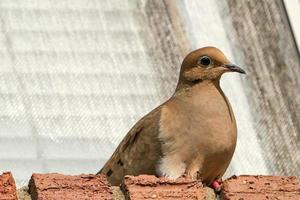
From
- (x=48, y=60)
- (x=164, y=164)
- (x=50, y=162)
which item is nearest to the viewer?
(x=164, y=164)

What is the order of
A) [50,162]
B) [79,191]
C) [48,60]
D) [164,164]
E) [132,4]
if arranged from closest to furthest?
[79,191]
[164,164]
[50,162]
[48,60]
[132,4]

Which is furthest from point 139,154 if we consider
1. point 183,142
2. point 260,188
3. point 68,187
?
point 68,187

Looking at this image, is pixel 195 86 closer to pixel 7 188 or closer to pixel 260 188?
pixel 260 188

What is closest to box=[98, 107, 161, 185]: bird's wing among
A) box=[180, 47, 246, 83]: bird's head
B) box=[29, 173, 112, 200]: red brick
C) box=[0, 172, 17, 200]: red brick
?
box=[180, 47, 246, 83]: bird's head

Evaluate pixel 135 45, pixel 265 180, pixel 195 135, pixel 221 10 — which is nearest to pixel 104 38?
pixel 135 45

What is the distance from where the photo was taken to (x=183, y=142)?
6.29 metres

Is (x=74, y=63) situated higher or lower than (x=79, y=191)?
higher

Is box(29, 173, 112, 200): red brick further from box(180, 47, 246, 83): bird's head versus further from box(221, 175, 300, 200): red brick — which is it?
box(180, 47, 246, 83): bird's head

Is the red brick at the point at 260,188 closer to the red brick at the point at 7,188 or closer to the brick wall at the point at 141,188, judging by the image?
the brick wall at the point at 141,188

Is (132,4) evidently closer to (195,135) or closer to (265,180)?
(195,135)

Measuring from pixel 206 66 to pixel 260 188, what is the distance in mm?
1937

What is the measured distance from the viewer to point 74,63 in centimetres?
916

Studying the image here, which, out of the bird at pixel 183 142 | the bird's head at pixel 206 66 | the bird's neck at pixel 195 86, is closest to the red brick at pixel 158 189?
the bird at pixel 183 142

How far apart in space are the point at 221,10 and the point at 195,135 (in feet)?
12.8
